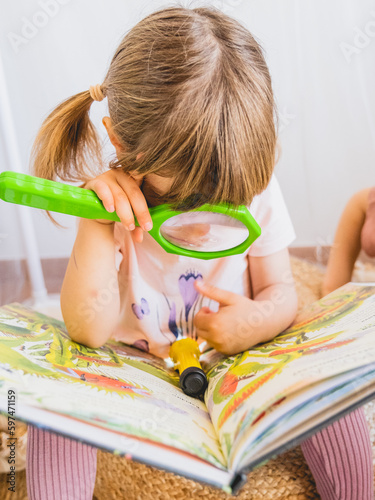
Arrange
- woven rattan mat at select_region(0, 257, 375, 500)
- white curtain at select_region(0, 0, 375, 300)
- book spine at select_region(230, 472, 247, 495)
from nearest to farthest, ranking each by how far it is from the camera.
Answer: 1. book spine at select_region(230, 472, 247, 495)
2. woven rattan mat at select_region(0, 257, 375, 500)
3. white curtain at select_region(0, 0, 375, 300)

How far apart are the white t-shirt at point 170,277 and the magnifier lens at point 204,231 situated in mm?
105

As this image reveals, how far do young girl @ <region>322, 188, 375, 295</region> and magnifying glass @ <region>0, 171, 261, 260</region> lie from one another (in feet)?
1.20

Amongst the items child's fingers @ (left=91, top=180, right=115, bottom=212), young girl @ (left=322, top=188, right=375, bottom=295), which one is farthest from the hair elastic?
young girl @ (left=322, top=188, right=375, bottom=295)

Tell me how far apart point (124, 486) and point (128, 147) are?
40 centimetres

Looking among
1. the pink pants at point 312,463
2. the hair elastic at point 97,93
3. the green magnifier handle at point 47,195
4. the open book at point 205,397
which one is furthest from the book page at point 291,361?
the hair elastic at point 97,93

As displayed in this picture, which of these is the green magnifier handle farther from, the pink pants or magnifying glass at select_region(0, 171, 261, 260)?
the pink pants

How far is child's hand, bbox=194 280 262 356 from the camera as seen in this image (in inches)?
21.9

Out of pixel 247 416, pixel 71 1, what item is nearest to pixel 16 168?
pixel 71 1

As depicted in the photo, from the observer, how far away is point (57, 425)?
331 mm

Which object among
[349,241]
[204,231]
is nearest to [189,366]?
[204,231]

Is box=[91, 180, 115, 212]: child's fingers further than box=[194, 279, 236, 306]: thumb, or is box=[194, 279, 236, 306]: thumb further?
box=[194, 279, 236, 306]: thumb

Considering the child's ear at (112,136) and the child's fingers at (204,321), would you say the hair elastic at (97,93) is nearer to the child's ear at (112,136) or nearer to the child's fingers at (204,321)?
the child's ear at (112,136)

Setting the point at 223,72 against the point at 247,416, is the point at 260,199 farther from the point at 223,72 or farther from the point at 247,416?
the point at 247,416

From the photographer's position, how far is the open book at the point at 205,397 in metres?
0.34
